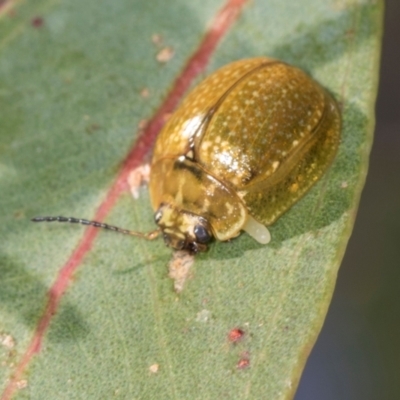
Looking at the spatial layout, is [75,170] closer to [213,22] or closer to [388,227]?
[213,22]

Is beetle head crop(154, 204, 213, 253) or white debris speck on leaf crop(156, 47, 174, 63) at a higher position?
white debris speck on leaf crop(156, 47, 174, 63)

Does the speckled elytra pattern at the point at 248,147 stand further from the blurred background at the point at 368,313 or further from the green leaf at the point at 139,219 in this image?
the blurred background at the point at 368,313

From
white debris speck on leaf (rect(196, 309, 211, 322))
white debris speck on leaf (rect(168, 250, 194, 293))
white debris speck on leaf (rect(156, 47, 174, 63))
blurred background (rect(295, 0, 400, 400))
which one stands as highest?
white debris speck on leaf (rect(156, 47, 174, 63))

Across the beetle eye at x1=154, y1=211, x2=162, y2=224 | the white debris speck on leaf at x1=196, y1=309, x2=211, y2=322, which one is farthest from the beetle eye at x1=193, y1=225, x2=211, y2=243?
the white debris speck on leaf at x1=196, y1=309, x2=211, y2=322

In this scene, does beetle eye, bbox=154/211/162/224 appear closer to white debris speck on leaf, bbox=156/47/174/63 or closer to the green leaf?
the green leaf

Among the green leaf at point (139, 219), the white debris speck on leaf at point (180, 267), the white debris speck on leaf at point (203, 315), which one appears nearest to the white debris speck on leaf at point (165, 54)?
the green leaf at point (139, 219)

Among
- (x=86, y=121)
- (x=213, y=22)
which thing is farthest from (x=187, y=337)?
(x=213, y=22)

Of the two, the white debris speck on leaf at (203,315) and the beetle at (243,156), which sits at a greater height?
the beetle at (243,156)
